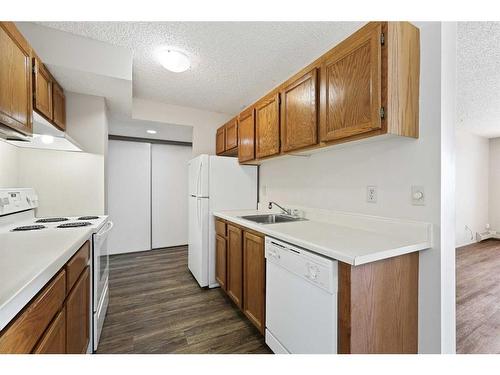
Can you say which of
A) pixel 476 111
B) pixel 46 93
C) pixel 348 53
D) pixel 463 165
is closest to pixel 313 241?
pixel 348 53

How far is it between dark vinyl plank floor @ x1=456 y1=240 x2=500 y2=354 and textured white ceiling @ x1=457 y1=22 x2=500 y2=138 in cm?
231

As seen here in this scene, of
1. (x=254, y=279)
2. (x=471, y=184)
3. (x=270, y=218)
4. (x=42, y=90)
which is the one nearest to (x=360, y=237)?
(x=254, y=279)

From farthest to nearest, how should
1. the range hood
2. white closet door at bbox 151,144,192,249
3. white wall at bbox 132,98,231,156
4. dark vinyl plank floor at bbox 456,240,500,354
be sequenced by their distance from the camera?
white closet door at bbox 151,144,192,249 → white wall at bbox 132,98,231,156 → dark vinyl plank floor at bbox 456,240,500,354 → the range hood

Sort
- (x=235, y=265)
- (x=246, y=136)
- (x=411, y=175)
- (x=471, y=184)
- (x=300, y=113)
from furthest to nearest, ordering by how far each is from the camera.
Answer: (x=471, y=184), (x=246, y=136), (x=235, y=265), (x=300, y=113), (x=411, y=175)

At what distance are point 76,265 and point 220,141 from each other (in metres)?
2.37

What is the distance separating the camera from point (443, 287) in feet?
3.90

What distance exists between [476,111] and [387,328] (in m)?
3.96

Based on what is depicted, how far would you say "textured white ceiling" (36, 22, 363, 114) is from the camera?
5.33 ft

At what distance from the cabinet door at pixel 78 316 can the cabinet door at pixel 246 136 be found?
1725mm

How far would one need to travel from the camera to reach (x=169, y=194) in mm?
4184

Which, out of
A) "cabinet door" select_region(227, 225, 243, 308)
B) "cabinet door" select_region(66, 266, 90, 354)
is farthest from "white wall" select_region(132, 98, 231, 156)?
"cabinet door" select_region(66, 266, 90, 354)

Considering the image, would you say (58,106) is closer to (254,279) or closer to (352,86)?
(254,279)

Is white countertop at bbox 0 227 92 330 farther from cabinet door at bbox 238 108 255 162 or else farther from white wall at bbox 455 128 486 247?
white wall at bbox 455 128 486 247

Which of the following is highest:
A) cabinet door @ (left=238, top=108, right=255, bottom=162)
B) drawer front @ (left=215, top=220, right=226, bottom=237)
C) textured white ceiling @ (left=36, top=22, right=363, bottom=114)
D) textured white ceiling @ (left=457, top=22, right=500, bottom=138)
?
textured white ceiling @ (left=36, top=22, right=363, bottom=114)
